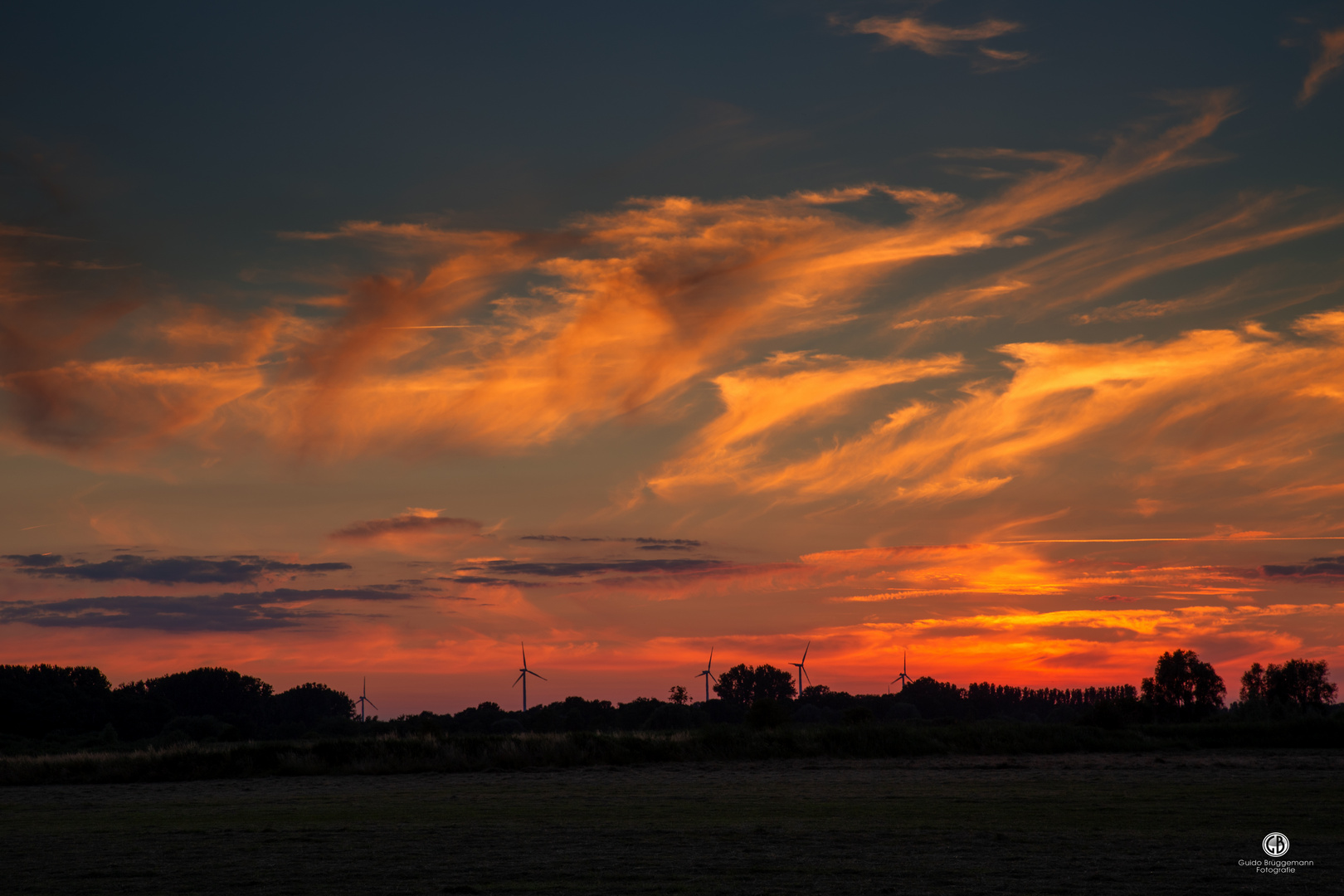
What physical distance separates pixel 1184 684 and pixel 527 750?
491 ft

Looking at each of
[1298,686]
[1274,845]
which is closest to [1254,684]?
[1298,686]

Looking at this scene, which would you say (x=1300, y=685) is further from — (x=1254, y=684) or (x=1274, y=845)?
(x=1274, y=845)

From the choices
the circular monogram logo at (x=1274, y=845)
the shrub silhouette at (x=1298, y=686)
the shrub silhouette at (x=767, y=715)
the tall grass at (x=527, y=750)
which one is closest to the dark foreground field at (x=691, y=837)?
the circular monogram logo at (x=1274, y=845)

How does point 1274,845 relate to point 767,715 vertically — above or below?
above

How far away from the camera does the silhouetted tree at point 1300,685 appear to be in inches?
6678

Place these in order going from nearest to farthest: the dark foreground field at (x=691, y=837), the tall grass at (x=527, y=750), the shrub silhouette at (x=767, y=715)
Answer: the dark foreground field at (x=691, y=837), the tall grass at (x=527, y=750), the shrub silhouette at (x=767, y=715)

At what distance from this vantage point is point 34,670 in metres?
200

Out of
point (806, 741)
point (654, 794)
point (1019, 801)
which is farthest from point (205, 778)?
point (1019, 801)

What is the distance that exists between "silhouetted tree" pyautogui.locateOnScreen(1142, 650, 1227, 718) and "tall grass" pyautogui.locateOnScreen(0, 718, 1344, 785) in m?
95.8

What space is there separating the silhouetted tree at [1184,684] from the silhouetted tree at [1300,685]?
25.9ft

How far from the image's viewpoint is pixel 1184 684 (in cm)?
17975

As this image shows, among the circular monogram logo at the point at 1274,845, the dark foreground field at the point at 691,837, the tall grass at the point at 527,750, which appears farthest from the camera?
the tall grass at the point at 527,750

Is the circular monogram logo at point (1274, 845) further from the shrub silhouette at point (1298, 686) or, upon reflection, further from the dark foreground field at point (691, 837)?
the shrub silhouette at point (1298, 686)

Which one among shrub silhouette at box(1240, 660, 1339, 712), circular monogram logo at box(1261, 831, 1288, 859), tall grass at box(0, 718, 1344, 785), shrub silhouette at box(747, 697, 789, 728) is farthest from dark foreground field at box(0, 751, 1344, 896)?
shrub silhouette at box(1240, 660, 1339, 712)
